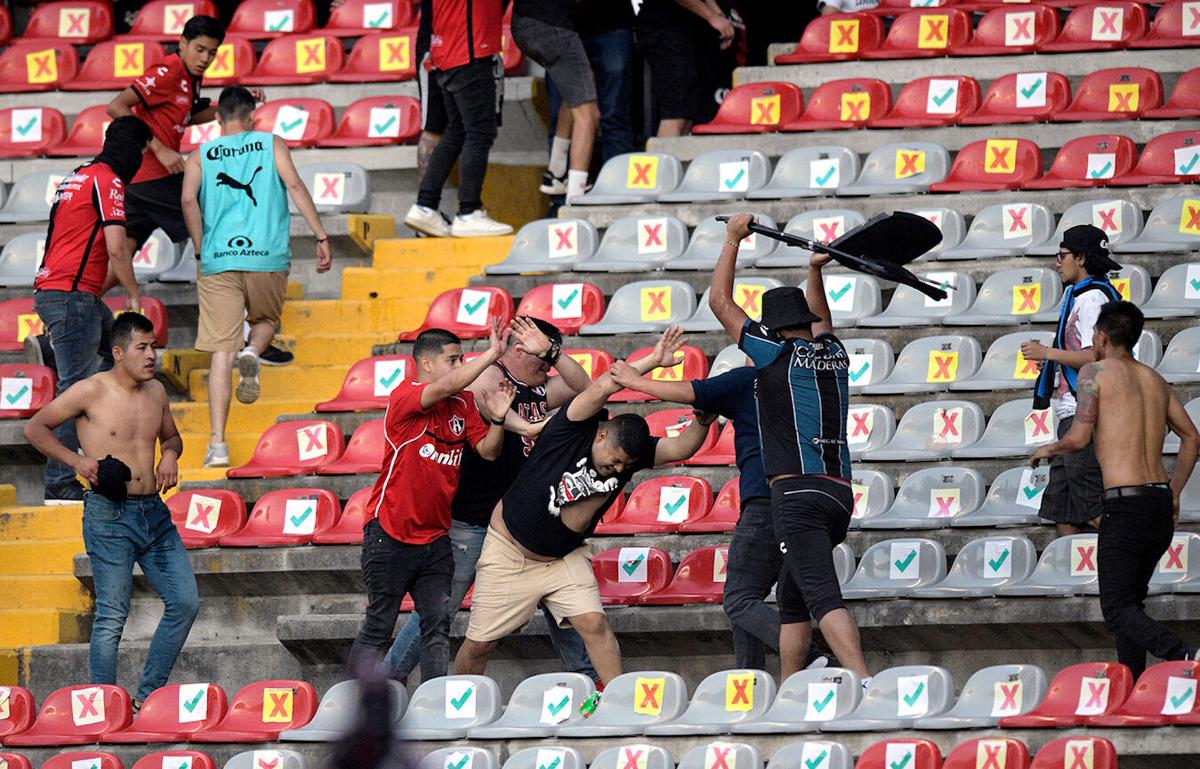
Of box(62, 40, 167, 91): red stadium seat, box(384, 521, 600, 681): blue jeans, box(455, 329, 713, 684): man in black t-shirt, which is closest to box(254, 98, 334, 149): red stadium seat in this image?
box(62, 40, 167, 91): red stadium seat

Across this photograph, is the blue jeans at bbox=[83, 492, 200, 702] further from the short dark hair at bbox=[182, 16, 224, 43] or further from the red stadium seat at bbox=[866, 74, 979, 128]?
the red stadium seat at bbox=[866, 74, 979, 128]

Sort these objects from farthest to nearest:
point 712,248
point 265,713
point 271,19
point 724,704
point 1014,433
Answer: point 271,19
point 712,248
point 1014,433
point 265,713
point 724,704

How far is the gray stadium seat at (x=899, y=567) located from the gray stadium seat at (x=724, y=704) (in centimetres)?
91

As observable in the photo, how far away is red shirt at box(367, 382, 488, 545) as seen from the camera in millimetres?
7309

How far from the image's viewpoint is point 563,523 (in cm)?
727

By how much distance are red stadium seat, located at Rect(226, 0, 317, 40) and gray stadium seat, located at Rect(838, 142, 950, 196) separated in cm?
456

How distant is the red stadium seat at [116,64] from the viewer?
13.0 m

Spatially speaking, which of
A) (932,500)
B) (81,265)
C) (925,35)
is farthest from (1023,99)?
(81,265)

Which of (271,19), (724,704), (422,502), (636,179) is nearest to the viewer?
(724,704)

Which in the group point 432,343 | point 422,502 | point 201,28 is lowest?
point 422,502

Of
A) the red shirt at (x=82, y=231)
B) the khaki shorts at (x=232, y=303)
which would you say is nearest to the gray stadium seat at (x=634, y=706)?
the khaki shorts at (x=232, y=303)

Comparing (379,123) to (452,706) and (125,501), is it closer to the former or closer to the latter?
(125,501)

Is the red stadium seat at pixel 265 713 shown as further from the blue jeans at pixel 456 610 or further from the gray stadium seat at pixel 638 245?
the gray stadium seat at pixel 638 245

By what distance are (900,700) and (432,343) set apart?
2.17 m
